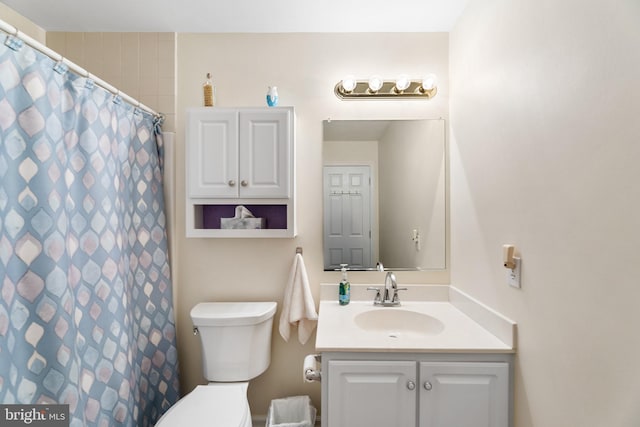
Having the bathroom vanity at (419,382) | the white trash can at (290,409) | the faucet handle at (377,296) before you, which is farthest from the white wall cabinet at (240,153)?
the white trash can at (290,409)

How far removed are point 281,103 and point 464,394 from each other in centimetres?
175

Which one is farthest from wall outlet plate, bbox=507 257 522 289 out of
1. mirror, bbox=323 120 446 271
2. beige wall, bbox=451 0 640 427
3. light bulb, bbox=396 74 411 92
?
light bulb, bbox=396 74 411 92

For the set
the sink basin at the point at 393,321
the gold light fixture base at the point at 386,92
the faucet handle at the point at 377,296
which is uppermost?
the gold light fixture base at the point at 386,92

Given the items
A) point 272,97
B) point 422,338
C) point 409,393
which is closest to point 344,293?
point 422,338

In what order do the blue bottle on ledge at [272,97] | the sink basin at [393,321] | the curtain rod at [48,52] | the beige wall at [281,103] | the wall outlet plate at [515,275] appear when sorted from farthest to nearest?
the beige wall at [281,103] → the blue bottle on ledge at [272,97] → the sink basin at [393,321] → the wall outlet plate at [515,275] → the curtain rod at [48,52]

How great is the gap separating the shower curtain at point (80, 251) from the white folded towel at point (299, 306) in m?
0.67

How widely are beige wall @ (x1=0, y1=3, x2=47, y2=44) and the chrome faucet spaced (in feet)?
8.02

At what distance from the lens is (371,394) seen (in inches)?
51.2

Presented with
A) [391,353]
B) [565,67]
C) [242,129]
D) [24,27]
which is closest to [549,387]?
[391,353]

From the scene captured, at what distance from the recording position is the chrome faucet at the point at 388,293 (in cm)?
186

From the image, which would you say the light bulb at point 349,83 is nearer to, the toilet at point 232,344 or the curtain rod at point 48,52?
the curtain rod at point 48,52

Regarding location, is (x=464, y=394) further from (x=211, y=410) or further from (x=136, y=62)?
(x=136, y=62)

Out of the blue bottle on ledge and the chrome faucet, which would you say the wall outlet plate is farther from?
the blue bottle on ledge

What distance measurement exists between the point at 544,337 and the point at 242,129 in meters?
1.63
